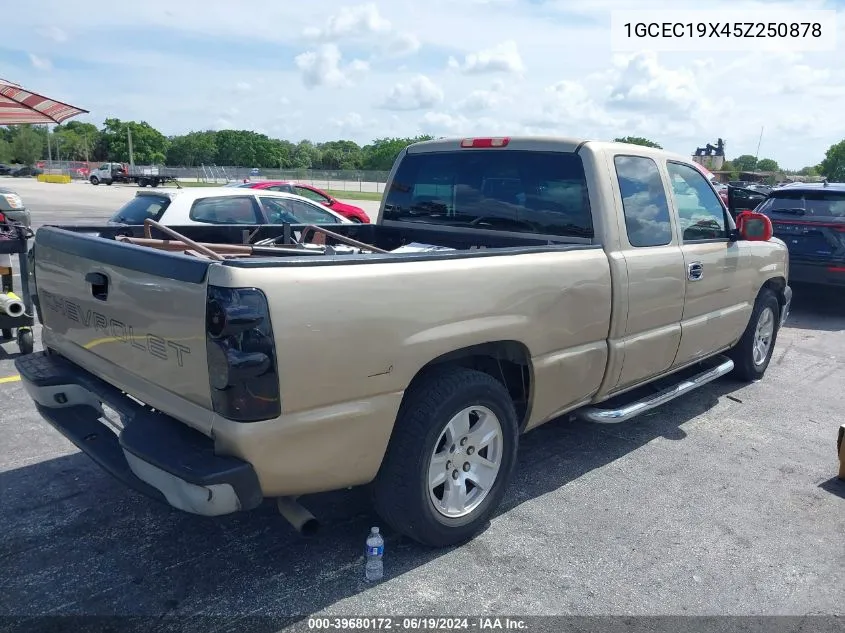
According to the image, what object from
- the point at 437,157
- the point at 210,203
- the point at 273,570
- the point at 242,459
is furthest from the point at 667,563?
the point at 210,203

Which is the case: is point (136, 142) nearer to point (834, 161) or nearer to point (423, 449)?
point (834, 161)

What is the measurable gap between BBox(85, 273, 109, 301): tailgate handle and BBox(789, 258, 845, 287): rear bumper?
8942 mm

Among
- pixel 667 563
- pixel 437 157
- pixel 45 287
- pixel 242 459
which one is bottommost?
pixel 667 563

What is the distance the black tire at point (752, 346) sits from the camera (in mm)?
5762

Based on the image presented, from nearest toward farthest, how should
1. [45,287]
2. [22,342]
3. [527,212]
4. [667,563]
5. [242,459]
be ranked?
[242,459] → [667,563] → [45,287] → [527,212] → [22,342]

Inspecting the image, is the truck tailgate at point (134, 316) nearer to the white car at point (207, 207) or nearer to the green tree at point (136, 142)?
the white car at point (207, 207)

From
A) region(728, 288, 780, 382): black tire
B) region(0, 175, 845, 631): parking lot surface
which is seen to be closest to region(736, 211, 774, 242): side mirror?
region(728, 288, 780, 382): black tire

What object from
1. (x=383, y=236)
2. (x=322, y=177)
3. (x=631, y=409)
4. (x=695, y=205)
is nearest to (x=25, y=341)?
(x=383, y=236)

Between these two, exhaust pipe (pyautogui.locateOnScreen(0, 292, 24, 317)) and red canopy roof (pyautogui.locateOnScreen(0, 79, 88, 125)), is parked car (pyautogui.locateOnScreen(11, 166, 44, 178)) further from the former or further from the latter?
exhaust pipe (pyautogui.locateOnScreen(0, 292, 24, 317))

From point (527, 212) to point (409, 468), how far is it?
2.00 meters

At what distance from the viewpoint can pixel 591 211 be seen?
3.96 metres

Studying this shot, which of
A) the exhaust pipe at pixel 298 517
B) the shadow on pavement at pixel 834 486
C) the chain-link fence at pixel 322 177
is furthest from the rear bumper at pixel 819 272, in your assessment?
the chain-link fence at pixel 322 177

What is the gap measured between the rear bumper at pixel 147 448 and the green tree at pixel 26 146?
109952mm

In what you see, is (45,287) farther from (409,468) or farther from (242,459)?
(409,468)
